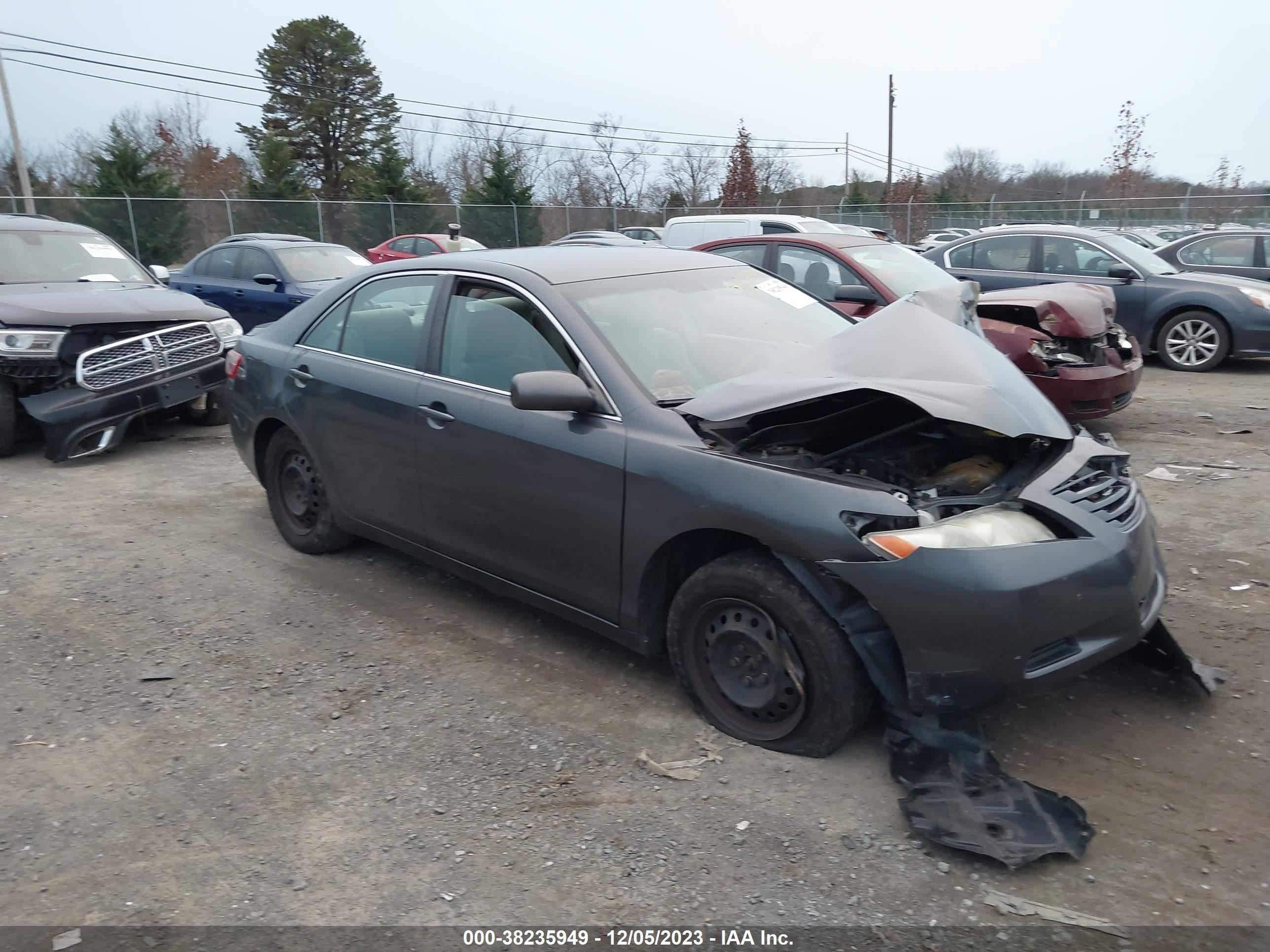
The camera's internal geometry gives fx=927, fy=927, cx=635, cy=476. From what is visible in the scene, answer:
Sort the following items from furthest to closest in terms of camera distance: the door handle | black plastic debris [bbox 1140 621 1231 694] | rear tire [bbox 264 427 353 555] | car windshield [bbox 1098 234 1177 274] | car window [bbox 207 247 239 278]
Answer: car window [bbox 207 247 239 278], car windshield [bbox 1098 234 1177 274], rear tire [bbox 264 427 353 555], the door handle, black plastic debris [bbox 1140 621 1231 694]

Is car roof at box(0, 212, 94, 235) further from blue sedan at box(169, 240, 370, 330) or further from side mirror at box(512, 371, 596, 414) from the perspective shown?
side mirror at box(512, 371, 596, 414)

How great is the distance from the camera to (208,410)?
346 inches

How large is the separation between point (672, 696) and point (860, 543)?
1.22 meters

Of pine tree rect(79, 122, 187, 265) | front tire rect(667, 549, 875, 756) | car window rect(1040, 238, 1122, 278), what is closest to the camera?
front tire rect(667, 549, 875, 756)

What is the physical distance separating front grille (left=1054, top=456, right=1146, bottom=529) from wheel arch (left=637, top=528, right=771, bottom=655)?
1.13 m

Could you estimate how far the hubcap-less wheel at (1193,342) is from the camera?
10.1 metres

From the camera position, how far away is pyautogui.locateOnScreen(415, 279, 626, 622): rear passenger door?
3625mm

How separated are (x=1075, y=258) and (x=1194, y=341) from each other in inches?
62.0

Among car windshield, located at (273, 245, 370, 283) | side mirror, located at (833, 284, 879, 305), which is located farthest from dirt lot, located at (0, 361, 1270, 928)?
car windshield, located at (273, 245, 370, 283)

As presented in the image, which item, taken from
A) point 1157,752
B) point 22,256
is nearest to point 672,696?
point 1157,752

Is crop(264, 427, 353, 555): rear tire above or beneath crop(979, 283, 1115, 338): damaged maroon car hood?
beneath

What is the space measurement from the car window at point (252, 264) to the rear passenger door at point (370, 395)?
7.45m

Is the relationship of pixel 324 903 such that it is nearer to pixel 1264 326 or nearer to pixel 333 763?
pixel 333 763

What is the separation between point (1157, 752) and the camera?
3229 millimetres
